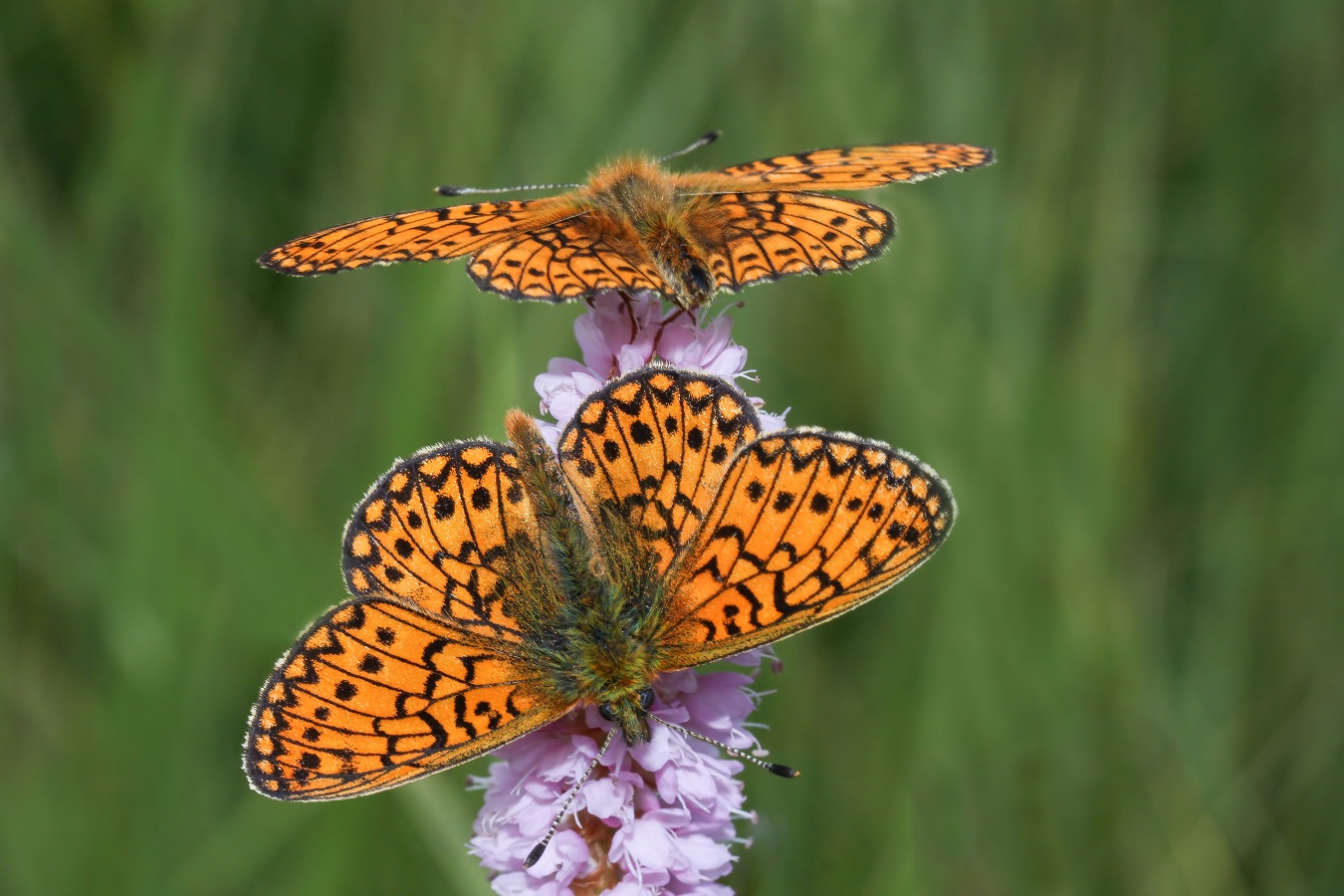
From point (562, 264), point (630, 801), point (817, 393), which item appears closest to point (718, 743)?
point (630, 801)

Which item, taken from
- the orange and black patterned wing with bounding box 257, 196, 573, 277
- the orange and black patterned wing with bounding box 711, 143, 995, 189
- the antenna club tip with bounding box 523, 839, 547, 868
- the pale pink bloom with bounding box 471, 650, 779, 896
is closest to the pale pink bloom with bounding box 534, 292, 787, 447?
the orange and black patterned wing with bounding box 257, 196, 573, 277

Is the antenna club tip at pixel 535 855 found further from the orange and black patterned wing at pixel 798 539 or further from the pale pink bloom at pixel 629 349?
the pale pink bloom at pixel 629 349

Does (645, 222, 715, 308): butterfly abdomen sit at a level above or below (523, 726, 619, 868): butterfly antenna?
above

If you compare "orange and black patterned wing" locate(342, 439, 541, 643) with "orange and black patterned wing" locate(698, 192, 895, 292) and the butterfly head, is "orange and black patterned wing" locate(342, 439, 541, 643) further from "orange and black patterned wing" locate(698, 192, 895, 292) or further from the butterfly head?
"orange and black patterned wing" locate(698, 192, 895, 292)

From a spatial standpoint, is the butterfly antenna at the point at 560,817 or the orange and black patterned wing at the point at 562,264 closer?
the butterfly antenna at the point at 560,817

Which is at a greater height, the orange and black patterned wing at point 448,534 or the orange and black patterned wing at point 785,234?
the orange and black patterned wing at point 785,234

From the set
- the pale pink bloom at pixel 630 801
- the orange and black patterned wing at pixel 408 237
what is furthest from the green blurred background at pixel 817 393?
the orange and black patterned wing at pixel 408 237

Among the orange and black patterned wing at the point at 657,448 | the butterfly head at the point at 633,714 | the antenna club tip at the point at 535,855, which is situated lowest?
the antenna club tip at the point at 535,855

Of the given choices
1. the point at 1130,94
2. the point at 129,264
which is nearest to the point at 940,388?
the point at 1130,94
